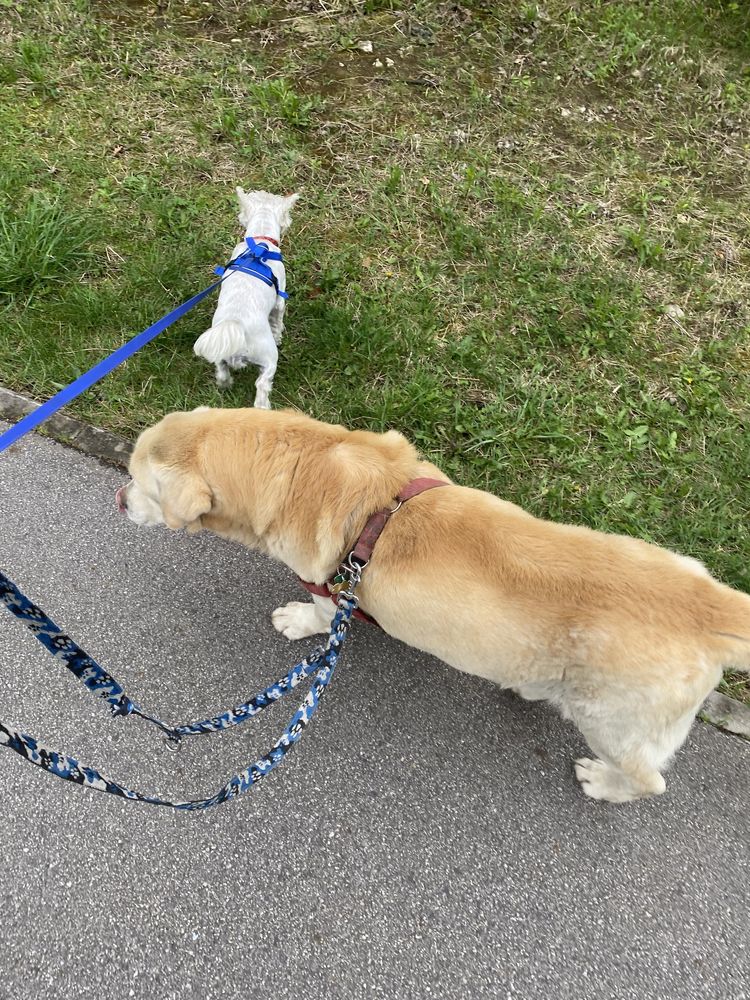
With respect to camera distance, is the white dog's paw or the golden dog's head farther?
the white dog's paw

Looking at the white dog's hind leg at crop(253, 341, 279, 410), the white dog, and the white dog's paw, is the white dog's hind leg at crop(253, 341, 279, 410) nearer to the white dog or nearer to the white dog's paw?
the white dog

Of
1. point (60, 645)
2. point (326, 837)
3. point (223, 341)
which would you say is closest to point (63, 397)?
point (223, 341)

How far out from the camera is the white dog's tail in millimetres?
3076

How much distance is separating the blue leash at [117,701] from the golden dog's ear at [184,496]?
0.58 metres

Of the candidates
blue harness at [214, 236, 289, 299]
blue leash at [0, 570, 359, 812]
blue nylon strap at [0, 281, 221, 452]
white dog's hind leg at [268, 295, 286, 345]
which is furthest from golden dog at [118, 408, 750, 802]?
white dog's hind leg at [268, 295, 286, 345]

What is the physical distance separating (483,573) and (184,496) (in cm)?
117

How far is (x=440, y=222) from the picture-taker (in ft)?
14.0

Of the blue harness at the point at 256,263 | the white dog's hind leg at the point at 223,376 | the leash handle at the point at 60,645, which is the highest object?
the blue harness at the point at 256,263

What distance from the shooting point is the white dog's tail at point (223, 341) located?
308cm

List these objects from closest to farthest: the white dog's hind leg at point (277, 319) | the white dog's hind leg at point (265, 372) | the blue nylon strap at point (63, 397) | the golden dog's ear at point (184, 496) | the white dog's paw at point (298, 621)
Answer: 1. the blue nylon strap at point (63, 397)
2. the golden dog's ear at point (184, 496)
3. the white dog's paw at point (298, 621)
4. the white dog's hind leg at point (265, 372)
5. the white dog's hind leg at point (277, 319)

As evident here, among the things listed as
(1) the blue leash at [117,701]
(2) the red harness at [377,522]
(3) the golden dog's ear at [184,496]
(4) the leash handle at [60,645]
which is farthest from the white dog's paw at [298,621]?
(4) the leash handle at [60,645]

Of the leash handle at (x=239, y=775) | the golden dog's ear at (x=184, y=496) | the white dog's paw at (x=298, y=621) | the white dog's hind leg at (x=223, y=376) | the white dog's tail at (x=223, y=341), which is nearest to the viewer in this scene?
the leash handle at (x=239, y=775)

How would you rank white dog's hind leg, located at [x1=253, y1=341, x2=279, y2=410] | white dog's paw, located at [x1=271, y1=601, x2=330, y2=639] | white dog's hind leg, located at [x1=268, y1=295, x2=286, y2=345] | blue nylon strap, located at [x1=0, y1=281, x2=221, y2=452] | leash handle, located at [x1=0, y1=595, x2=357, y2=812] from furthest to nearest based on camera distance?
white dog's hind leg, located at [x1=268, y1=295, x2=286, y2=345] → white dog's hind leg, located at [x1=253, y1=341, x2=279, y2=410] → white dog's paw, located at [x1=271, y1=601, x2=330, y2=639] → blue nylon strap, located at [x1=0, y1=281, x2=221, y2=452] → leash handle, located at [x1=0, y1=595, x2=357, y2=812]

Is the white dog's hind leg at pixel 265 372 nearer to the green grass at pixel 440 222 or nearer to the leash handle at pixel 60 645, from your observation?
the green grass at pixel 440 222
